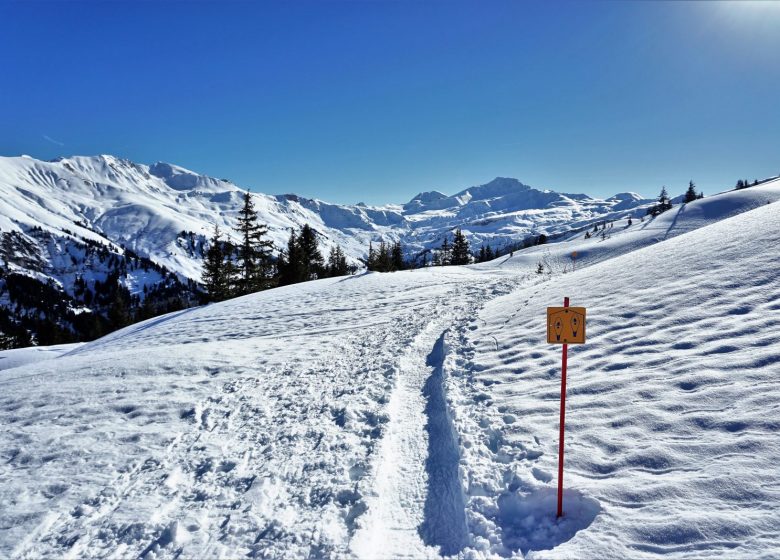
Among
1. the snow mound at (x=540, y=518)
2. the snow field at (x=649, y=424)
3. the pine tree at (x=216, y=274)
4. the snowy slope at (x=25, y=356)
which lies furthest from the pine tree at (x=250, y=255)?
the snow mound at (x=540, y=518)

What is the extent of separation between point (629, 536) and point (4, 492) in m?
8.27

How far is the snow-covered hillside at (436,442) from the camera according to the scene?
434 cm

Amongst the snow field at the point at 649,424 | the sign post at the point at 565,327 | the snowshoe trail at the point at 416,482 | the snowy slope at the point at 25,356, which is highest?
the sign post at the point at 565,327

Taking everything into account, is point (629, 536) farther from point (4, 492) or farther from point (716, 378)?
point (4, 492)

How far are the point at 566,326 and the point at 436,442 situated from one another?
3180 millimetres

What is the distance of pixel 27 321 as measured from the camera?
549 ft

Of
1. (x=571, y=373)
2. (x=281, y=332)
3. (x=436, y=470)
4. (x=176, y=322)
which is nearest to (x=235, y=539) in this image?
(x=436, y=470)

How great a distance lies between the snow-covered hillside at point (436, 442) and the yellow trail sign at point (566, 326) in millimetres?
1860

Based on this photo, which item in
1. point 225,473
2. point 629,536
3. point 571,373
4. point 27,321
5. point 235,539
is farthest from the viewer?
point 27,321

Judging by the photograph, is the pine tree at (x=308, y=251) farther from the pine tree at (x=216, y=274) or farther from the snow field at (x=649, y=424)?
the snow field at (x=649, y=424)

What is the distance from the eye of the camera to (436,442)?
21.5 ft

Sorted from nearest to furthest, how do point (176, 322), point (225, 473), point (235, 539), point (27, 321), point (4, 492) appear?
point (235, 539), point (4, 492), point (225, 473), point (176, 322), point (27, 321)

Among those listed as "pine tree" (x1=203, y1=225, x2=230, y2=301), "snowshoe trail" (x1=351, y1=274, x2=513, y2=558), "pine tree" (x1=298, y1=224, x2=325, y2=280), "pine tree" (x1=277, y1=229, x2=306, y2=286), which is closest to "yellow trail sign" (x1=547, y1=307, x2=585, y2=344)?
"snowshoe trail" (x1=351, y1=274, x2=513, y2=558)

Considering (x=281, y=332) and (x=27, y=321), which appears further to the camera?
(x=27, y=321)
